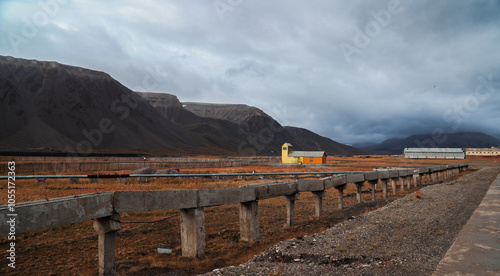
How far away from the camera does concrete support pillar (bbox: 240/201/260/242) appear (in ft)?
29.3

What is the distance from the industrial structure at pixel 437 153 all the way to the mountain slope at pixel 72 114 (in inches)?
4133

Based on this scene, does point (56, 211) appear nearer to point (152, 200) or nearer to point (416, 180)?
point (152, 200)

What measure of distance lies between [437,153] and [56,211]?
141465mm

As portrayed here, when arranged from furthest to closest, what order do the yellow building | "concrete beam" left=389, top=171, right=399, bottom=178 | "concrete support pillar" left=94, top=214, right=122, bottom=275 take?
the yellow building
"concrete beam" left=389, top=171, right=399, bottom=178
"concrete support pillar" left=94, top=214, right=122, bottom=275

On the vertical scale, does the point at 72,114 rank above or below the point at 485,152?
above

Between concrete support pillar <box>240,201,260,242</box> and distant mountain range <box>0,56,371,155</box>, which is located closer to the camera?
concrete support pillar <box>240,201,260,242</box>

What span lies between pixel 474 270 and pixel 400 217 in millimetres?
5342

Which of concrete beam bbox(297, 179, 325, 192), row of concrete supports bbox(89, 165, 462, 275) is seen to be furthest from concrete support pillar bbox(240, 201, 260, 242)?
concrete beam bbox(297, 179, 325, 192)

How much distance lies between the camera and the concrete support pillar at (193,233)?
7289 mm

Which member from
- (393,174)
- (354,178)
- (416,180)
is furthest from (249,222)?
(416,180)

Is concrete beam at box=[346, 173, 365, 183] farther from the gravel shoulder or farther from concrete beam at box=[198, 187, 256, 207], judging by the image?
concrete beam at box=[198, 187, 256, 207]

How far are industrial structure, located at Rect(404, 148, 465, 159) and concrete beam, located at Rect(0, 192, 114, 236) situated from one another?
137m

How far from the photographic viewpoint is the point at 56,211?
5164 millimetres

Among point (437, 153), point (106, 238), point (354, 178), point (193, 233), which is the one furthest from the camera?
point (437, 153)
